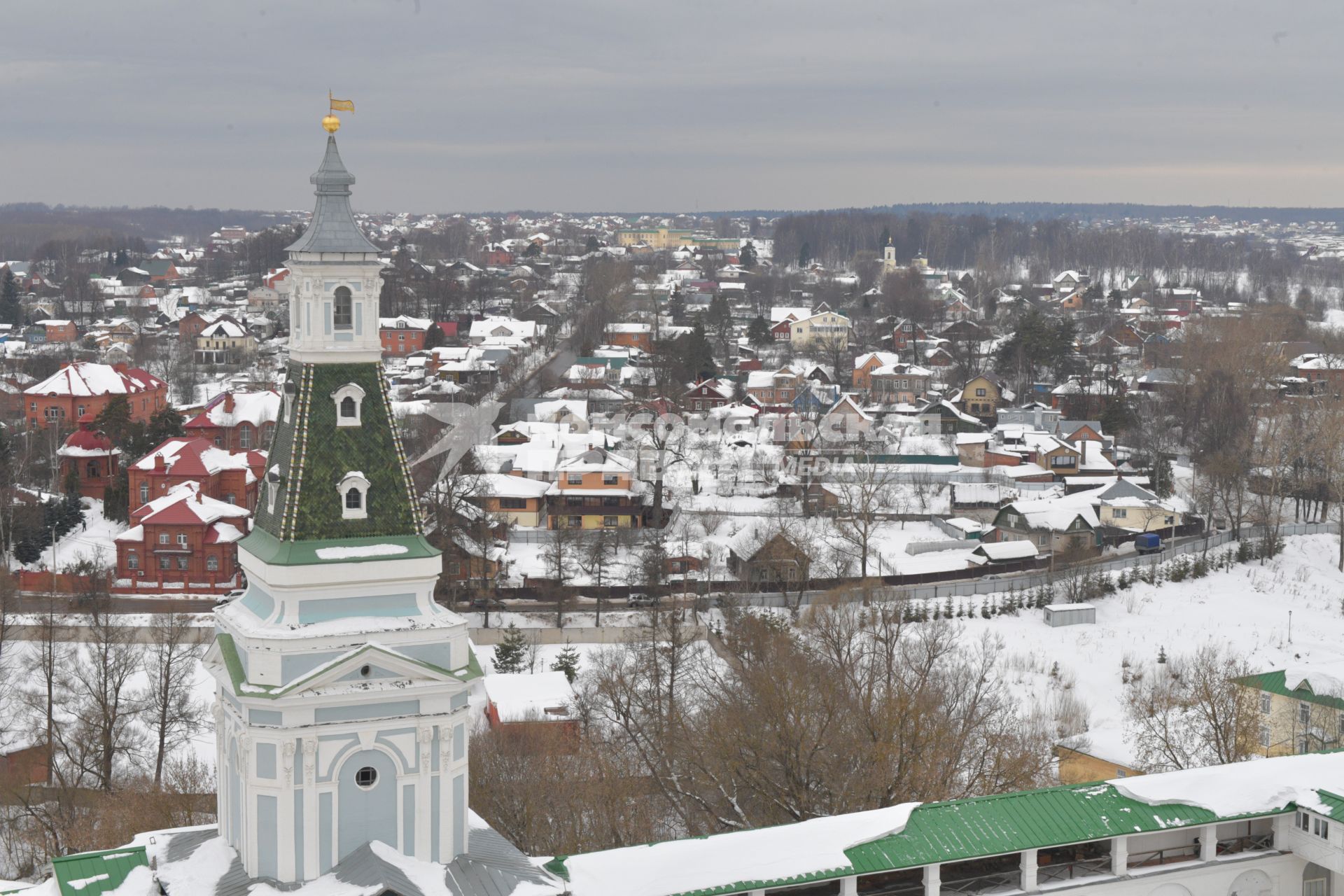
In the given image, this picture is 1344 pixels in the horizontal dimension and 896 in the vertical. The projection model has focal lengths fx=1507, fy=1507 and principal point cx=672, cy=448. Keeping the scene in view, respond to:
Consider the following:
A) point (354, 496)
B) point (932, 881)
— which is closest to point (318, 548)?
point (354, 496)

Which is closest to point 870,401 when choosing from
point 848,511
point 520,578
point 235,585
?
point 848,511

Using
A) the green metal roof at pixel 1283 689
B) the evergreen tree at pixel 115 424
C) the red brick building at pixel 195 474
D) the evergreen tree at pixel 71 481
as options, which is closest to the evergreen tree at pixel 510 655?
the red brick building at pixel 195 474

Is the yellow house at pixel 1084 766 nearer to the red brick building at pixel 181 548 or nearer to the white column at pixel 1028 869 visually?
the white column at pixel 1028 869

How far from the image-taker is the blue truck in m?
44.6

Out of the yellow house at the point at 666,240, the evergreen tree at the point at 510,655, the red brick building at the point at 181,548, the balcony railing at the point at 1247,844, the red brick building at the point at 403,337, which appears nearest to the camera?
the balcony railing at the point at 1247,844

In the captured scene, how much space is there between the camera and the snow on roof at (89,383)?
5262 cm

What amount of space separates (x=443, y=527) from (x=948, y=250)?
132 meters

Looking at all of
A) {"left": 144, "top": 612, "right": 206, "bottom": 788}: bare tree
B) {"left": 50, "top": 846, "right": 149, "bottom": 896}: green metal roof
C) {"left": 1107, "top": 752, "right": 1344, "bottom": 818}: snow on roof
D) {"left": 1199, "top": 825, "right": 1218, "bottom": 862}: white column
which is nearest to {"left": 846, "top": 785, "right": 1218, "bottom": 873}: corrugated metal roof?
{"left": 1107, "top": 752, "right": 1344, "bottom": 818}: snow on roof

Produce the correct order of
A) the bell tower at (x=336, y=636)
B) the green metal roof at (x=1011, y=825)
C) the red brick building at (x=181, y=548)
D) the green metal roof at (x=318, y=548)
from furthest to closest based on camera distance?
the red brick building at (x=181, y=548), the green metal roof at (x=1011, y=825), the green metal roof at (x=318, y=548), the bell tower at (x=336, y=636)

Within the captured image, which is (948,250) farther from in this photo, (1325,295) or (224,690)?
(224,690)

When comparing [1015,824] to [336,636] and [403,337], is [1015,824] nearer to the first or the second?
[336,636]

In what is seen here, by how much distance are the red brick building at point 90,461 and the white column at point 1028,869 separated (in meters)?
37.0

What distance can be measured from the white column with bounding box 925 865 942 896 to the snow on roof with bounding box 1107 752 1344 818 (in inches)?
98.0

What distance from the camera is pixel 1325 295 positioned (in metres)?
126
